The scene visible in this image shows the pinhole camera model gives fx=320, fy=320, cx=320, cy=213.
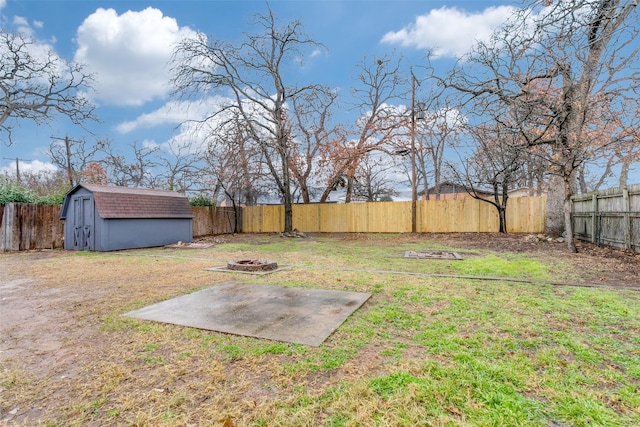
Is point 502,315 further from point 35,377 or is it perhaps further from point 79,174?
point 79,174

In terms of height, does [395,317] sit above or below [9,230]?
below

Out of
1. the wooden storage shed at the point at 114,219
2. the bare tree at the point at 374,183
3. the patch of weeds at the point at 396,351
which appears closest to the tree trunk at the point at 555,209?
the bare tree at the point at 374,183

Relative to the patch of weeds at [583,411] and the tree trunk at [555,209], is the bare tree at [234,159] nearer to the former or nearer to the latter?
the tree trunk at [555,209]

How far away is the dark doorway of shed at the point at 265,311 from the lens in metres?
2.99

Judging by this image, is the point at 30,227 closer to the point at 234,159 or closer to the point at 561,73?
the point at 234,159

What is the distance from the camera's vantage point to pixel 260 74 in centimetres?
1559

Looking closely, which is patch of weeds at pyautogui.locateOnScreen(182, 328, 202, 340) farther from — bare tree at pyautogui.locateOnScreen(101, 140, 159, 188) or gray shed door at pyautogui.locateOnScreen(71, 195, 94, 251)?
bare tree at pyautogui.locateOnScreen(101, 140, 159, 188)

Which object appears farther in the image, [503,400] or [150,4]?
[150,4]

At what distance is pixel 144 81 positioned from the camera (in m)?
13.2

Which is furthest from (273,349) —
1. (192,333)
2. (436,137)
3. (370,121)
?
(436,137)

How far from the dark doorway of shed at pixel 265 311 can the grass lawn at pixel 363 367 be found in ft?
0.48

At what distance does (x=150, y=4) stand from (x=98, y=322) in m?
9.69

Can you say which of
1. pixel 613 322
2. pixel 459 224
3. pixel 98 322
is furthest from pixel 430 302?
pixel 459 224

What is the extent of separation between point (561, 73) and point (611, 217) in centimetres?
400
